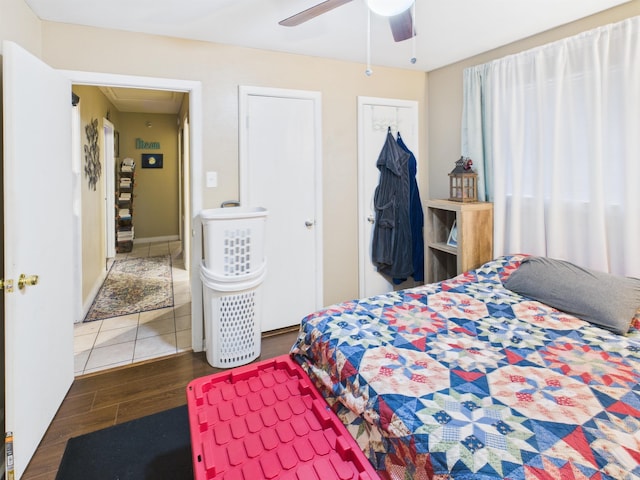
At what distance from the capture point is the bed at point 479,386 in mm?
1006

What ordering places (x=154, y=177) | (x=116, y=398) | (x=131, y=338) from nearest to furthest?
1. (x=116, y=398)
2. (x=131, y=338)
3. (x=154, y=177)

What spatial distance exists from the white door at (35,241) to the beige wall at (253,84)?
0.40 m

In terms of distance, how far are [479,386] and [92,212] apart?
14.1 ft

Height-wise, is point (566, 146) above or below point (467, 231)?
above

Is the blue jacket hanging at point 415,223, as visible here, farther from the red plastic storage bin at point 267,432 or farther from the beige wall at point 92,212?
the beige wall at point 92,212

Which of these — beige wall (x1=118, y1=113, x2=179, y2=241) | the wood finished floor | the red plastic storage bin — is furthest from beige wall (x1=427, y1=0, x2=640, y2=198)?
beige wall (x1=118, y1=113, x2=179, y2=241)

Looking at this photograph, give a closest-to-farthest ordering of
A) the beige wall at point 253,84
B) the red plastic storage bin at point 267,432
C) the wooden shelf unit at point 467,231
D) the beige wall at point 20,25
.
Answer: the red plastic storage bin at point 267,432 < the beige wall at point 20,25 < the beige wall at point 253,84 < the wooden shelf unit at point 467,231

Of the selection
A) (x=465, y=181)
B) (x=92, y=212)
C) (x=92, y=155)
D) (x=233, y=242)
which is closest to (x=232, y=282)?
(x=233, y=242)

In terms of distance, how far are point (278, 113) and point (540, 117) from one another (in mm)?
1983

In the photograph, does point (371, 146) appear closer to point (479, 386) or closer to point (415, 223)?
point (415, 223)

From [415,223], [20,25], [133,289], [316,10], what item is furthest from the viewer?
[133,289]

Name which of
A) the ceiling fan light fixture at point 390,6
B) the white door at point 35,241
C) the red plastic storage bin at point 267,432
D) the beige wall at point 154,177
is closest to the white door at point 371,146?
the ceiling fan light fixture at point 390,6

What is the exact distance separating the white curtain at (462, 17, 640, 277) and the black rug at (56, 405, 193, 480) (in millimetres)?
2626

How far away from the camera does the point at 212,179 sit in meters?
2.85
